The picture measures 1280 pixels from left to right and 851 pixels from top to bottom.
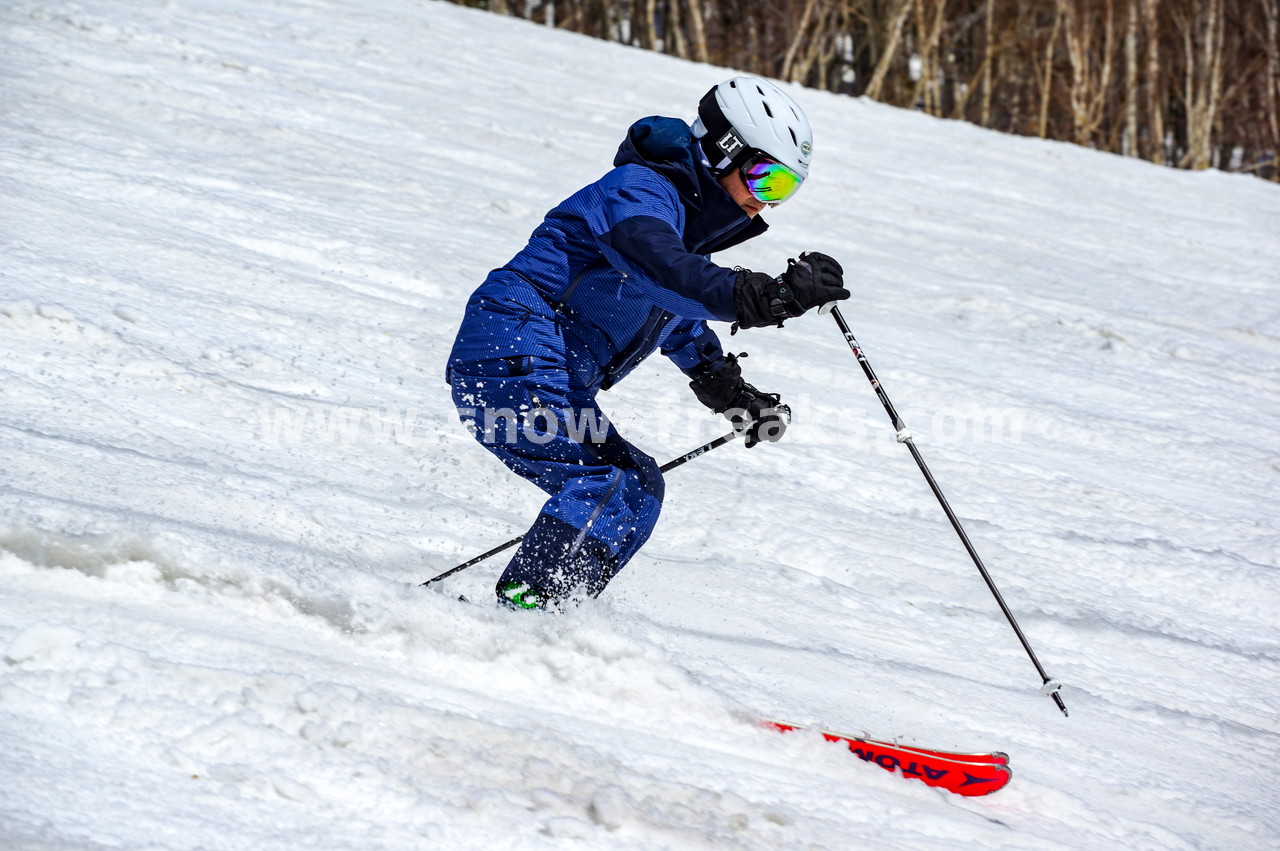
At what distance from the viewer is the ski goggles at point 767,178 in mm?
3039

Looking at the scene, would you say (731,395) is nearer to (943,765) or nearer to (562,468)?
(562,468)

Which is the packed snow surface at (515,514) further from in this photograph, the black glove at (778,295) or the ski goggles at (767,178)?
the ski goggles at (767,178)

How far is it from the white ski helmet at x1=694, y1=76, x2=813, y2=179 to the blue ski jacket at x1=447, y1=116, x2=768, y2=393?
60 millimetres

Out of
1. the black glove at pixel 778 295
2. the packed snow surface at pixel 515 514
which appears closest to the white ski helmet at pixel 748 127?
the black glove at pixel 778 295

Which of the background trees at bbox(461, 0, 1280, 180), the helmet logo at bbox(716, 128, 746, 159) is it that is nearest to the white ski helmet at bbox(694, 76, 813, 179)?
the helmet logo at bbox(716, 128, 746, 159)

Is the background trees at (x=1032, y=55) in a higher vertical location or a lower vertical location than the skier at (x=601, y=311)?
higher

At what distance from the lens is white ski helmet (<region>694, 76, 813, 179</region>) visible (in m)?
3.02

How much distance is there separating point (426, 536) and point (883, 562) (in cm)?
197

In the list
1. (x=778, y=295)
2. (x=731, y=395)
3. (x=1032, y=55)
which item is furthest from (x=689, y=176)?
(x=1032, y=55)

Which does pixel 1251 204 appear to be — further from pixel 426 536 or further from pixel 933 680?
pixel 426 536

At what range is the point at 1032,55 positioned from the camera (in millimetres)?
22688

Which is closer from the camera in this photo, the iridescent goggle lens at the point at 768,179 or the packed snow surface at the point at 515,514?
the packed snow surface at the point at 515,514

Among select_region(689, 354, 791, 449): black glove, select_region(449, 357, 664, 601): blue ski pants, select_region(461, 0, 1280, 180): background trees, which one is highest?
select_region(461, 0, 1280, 180): background trees

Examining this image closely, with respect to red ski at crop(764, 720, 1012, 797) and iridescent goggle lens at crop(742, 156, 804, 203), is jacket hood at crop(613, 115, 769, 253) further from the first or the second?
red ski at crop(764, 720, 1012, 797)
